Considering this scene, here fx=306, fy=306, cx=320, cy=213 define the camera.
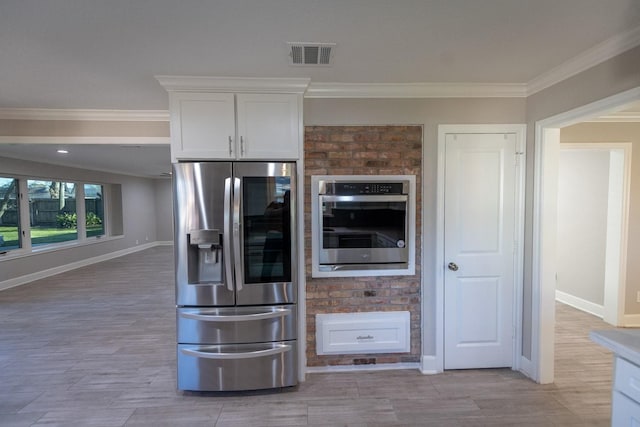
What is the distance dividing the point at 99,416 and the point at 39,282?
5.22 metres

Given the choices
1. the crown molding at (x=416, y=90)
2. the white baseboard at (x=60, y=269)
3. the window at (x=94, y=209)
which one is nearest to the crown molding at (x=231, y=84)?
→ the crown molding at (x=416, y=90)

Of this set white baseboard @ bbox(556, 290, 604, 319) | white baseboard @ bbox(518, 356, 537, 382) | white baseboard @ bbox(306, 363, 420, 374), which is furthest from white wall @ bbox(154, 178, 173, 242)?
white baseboard @ bbox(556, 290, 604, 319)

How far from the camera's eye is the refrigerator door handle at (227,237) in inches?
87.5

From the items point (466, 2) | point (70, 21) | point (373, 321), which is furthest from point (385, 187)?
point (70, 21)

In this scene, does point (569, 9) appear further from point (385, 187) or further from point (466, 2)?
point (385, 187)

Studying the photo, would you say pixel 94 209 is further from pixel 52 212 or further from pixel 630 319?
pixel 630 319

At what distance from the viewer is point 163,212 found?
414 inches

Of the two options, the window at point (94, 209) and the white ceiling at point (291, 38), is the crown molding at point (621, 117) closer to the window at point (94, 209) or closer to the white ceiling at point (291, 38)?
the white ceiling at point (291, 38)

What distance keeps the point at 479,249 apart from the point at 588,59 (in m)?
1.51

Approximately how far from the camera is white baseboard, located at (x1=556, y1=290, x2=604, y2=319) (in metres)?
3.88

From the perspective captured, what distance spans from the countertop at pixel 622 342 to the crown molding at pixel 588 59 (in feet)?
5.31

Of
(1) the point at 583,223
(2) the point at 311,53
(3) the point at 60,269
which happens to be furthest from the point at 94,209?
(1) the point at 583,223

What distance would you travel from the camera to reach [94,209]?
7.89 metres

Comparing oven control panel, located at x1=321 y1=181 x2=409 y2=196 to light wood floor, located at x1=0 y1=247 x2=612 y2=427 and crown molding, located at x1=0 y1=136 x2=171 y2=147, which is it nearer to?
light wood floor, located at x1=0 y1=247 x2=612 y2=427
